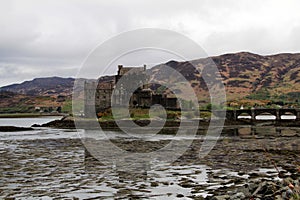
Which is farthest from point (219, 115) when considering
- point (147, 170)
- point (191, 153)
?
point (147, 170)

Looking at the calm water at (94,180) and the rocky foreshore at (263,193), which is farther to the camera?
the calm water at (94,180)

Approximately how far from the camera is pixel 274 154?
3092 centimetres

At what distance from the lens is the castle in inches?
3784

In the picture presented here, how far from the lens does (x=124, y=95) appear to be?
97.8 metres

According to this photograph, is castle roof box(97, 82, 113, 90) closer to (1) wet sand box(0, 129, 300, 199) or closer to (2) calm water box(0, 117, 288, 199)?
(1) wet sand box(0, 129, 300, 199)

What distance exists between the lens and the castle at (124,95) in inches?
3784

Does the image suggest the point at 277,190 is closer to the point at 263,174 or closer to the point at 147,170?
the point at 263,174

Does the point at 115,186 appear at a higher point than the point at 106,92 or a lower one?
lower

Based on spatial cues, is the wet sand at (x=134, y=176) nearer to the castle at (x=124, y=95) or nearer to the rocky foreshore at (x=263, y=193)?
the rocky foreshore at (x=263, y=193)

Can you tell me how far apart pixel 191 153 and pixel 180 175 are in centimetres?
1106

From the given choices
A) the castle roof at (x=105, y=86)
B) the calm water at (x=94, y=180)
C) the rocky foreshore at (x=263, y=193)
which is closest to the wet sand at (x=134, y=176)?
the calm water at (x=94, y=180)

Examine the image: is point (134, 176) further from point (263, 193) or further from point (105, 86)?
point (105, 86)

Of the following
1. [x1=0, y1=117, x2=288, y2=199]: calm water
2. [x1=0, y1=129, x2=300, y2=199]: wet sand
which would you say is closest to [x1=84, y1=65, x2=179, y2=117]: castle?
[x1=0, y1=129, x2=300, y2=199]: wet sand

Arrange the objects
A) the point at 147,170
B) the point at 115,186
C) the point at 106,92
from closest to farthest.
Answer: the point at 115,186, the point at 147,170, the point at 106,92
